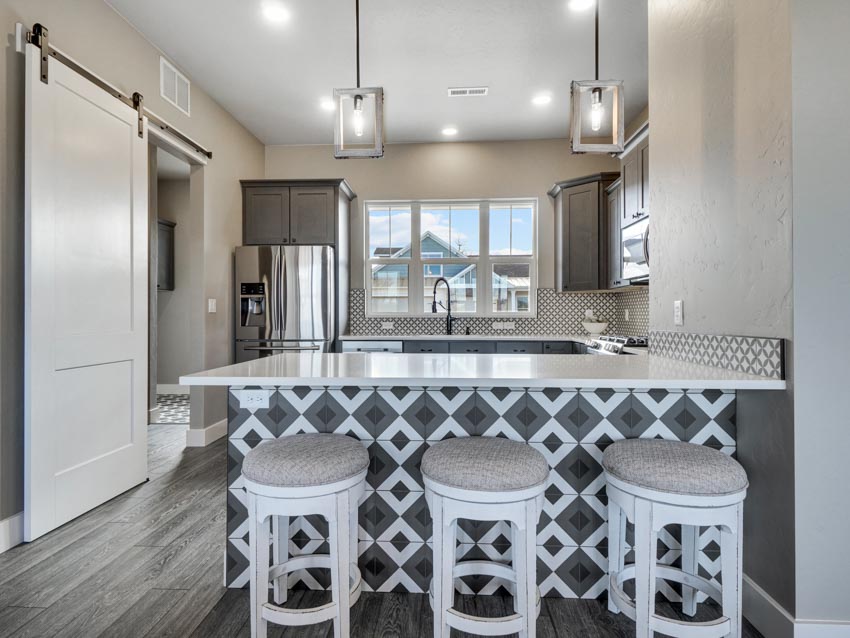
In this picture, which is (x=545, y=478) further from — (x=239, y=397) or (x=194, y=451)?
(x=194, y=451)

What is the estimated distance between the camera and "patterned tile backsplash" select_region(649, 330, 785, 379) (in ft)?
4.75

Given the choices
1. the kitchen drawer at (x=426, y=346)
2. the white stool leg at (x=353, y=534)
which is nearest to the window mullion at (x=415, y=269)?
the kitchen drawer at (x=426, y=346)

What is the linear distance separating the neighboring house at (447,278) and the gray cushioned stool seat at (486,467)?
3.56 meters

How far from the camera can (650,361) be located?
1961 millimetres

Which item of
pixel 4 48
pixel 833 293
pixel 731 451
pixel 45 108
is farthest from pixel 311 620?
pixel 4 48

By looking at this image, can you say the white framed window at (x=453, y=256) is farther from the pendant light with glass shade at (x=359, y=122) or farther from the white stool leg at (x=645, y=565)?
the white stool leg at (x=645, y=565)

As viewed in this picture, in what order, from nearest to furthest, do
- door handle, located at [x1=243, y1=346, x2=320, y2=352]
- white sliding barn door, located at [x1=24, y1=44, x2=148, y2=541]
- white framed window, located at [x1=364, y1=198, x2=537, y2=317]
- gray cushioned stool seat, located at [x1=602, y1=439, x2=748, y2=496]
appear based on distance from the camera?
gray cushioned stool seat, located at [x1=602, y1=439, x2=748, y2=496] → white sliding barn door, located at [x1=24, y1=44, x2=148, y2=541] → door handle, located at [x1=243, y1=346, x2=320, y2=352] → white framed window, located at [x1=364, y1=198, x2=537, y2=317]

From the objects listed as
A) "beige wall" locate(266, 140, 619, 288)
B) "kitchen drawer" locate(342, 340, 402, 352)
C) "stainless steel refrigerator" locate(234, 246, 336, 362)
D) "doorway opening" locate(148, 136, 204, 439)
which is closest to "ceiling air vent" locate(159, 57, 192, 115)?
"stainless steel refrigerator" locate(234, 246, 336, 362)

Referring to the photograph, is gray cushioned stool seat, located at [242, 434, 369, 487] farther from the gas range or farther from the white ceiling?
the white ceiling

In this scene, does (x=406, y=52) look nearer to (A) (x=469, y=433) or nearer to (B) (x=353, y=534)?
(A) (x=469, y=433)

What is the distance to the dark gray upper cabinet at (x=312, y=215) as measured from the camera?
435 cm

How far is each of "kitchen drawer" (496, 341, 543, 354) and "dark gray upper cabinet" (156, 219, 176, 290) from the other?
4.38 metres

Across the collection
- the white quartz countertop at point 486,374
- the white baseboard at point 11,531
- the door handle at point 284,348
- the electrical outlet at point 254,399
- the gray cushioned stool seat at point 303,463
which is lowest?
the white baseboard at point 11,531

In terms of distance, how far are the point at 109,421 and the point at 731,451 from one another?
10.5 feet
